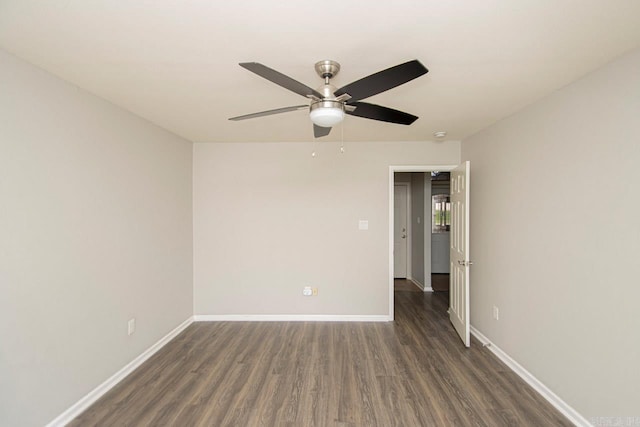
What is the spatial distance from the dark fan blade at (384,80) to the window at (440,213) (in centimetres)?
557

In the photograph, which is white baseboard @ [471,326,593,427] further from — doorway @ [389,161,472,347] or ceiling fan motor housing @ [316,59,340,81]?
ceiling fan motor housing @ [316,59,340,81]

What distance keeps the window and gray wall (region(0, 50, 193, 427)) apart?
221 inches

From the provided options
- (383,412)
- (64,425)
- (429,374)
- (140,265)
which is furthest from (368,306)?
(64,425)

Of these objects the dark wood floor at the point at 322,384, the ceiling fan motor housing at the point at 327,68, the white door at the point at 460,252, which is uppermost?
the ceiling fan motor housing at the point at 327,68

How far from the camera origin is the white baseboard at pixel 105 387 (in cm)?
193

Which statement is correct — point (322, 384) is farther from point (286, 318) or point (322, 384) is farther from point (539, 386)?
point (539, 386)

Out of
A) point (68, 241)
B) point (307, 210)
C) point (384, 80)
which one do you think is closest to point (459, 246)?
point (307, 210)

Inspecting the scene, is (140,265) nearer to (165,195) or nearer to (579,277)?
(165,195)

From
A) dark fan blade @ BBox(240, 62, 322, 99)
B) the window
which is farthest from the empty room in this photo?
the window

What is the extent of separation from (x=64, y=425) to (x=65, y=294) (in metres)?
0.87

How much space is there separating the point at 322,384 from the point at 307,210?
202 cm

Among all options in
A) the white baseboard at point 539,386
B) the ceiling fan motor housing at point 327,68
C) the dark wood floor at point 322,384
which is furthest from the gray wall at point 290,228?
the ceiling fan motor housing at point 327,68

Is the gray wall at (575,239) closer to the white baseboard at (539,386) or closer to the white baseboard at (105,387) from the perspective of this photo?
the white baseboard at (539,386)

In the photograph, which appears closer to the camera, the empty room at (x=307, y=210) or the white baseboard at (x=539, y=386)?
the empty room at (x=307, y=210)
